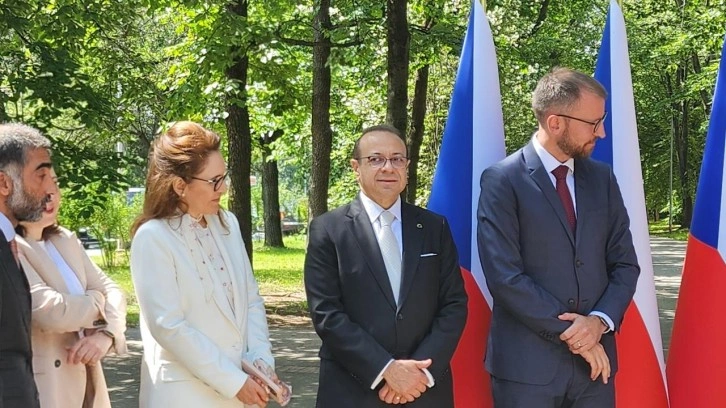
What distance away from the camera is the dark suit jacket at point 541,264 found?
11.7 ft

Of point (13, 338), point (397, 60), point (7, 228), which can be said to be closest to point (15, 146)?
point (7, 228)

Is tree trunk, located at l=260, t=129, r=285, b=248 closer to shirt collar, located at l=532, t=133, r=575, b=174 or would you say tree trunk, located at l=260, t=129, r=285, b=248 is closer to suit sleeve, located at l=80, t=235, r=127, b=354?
shirt collar, located at l=532, t=133, r=575, b=174

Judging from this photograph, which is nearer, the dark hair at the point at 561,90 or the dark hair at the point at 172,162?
the dark hair at the point at 172,162

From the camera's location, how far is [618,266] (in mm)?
3760

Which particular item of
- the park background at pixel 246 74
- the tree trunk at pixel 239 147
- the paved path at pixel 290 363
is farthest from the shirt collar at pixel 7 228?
the tree trunk at pixel 239 147

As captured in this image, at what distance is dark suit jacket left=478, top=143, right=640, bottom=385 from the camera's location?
3.56m

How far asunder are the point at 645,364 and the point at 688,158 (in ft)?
121

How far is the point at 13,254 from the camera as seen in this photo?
2.80m

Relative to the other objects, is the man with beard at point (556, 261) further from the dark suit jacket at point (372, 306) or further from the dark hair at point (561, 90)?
the dark suit jacket at point (372, 306)

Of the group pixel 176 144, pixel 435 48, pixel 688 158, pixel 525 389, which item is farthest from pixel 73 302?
pixel 688 158

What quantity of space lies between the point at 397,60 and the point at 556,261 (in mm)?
6648

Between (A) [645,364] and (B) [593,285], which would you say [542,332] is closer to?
(B) [593,285]

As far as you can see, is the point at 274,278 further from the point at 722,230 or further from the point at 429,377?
the point at 429,377

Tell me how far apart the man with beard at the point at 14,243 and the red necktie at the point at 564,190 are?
213cm
